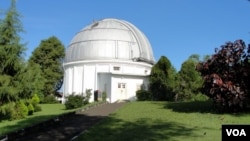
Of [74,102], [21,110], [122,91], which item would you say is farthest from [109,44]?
[21,110]

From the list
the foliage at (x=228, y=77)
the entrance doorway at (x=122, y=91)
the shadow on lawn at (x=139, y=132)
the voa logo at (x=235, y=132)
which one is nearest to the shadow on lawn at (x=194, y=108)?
the foliage at (x=228, y=77)

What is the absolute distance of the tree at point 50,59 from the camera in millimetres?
50781

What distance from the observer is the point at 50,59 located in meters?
51.9

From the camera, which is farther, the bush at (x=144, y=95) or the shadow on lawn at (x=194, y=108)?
the bush at (x=144, y=95)

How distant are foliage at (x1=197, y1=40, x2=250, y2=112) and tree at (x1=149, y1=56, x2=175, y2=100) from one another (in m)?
20.8

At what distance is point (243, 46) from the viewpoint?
19.5 meters

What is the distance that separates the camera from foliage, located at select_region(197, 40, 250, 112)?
59.9ft

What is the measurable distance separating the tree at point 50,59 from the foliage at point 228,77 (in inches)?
1302

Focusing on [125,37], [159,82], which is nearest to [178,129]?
[159,82]

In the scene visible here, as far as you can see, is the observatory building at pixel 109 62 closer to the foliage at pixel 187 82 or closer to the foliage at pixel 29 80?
the foliage at pixel 187 82

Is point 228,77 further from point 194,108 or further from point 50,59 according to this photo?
point 50,59

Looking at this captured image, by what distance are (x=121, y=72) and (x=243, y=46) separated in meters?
29.6

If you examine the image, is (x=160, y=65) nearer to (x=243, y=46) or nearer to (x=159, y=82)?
(x=159, y=82)

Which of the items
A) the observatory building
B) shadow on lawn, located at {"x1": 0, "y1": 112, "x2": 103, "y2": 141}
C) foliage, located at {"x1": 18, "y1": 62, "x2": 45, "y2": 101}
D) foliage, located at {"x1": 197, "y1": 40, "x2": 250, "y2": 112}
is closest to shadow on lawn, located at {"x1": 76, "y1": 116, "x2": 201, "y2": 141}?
shadow on lawn, located at {"x1": 0, "y1": 112, "x2": 103, "y2": 141}
